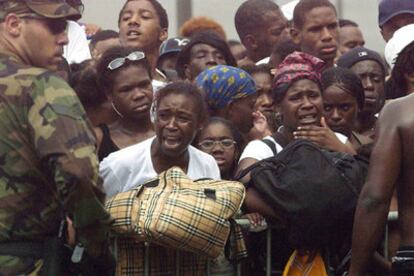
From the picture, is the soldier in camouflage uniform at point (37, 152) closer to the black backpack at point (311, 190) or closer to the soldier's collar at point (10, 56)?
the soldier's collar at point (10, 56)

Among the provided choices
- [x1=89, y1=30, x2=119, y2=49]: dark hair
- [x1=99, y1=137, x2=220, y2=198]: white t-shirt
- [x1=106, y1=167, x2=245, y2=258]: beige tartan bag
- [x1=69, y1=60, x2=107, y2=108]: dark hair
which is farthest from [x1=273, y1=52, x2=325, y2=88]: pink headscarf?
[x1=89, y1=30, x2=119, y2=49]: dark hair

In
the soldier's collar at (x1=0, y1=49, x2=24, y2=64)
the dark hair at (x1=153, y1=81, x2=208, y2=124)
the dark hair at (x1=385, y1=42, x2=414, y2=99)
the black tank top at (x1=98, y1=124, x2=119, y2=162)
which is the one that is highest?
the soldier's collar at (x1=0, y1=49, x2=24, y2=64)

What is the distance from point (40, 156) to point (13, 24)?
0.63 m

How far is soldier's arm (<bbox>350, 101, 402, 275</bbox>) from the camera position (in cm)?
606

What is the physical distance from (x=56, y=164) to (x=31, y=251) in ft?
1.42

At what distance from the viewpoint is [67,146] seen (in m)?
5.46

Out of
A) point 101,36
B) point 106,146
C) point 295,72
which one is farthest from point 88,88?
point 101,36

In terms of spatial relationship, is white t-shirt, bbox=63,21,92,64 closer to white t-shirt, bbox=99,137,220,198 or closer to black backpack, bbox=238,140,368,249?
white t-shirt, bbox=99,137,220,198

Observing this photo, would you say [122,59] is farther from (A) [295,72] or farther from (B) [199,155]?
(A) [295,72]

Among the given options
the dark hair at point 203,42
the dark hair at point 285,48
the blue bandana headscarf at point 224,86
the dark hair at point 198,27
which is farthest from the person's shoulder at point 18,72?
the dark hair at point 198,27

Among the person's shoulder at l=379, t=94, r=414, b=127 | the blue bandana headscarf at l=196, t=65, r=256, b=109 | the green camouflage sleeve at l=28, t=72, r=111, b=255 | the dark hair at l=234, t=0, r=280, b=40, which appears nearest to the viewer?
the green camouflage sleeve at l=28, t=72, r=111, b=255

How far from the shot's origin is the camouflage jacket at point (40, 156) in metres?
5.45

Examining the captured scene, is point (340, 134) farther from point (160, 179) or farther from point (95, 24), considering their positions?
point (95, 24)

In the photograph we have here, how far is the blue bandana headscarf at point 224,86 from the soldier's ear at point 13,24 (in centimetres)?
243
